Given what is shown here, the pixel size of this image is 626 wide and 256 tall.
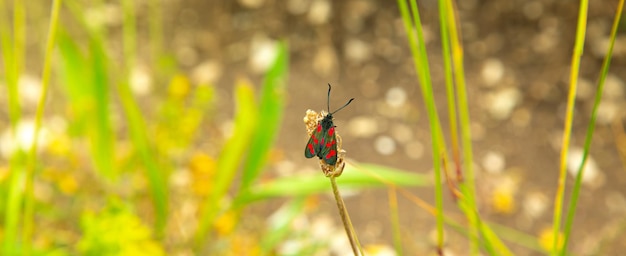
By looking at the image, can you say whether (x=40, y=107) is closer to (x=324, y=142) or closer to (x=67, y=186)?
(x=324, y=142)

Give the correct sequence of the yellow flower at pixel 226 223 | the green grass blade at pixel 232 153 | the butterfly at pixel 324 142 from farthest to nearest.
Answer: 1. the yellow flower at pixel 226 223
2. the green grass blade at pixel 232 153
3. the butterfly at pixel 324 142

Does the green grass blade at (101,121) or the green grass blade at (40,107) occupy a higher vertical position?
the green grass blade at (101,121)

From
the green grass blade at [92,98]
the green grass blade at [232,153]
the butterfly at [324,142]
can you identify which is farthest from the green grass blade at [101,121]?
the butterfly at [324,142]

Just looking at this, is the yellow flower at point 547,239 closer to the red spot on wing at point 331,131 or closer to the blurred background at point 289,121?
the blurred background at point 289,121

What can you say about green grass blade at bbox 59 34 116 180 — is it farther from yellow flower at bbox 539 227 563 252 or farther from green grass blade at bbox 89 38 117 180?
yellow flower at bbox 539 227 563 252

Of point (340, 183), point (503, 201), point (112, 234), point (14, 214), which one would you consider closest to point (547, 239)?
point (503, 201)

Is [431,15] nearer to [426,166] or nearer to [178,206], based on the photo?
[426,166]
